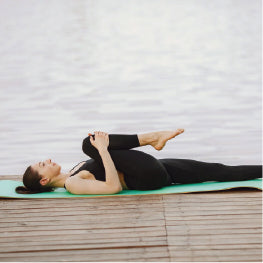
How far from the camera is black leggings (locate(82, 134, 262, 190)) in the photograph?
2922mm

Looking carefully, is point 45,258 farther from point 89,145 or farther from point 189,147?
point 189,147

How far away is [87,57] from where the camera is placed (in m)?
9.61

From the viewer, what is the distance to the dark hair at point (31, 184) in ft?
9.75

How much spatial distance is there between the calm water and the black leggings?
93cm

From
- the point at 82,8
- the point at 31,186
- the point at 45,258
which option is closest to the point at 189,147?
the point at 31,186

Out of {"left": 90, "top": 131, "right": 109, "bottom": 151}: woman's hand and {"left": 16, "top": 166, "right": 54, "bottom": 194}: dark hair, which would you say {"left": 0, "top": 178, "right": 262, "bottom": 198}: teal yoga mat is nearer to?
{"left": 16, "top": 166, "right": 54, "bottom": 194}: dark hair

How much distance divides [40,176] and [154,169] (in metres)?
0.69

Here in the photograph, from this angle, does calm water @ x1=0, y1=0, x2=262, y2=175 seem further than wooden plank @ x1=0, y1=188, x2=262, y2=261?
Yes

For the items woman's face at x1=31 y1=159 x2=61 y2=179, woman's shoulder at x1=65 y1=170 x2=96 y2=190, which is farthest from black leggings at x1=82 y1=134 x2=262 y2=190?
woman's face at x1=31 y1=159 x2=61 y2=179

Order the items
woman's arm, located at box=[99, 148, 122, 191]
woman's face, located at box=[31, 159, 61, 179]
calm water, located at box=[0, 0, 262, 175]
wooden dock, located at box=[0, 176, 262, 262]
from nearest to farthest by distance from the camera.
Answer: wooden dock, located at box=[0, 176, 262, 262], woman's arm, located at box=[99, 148, 122, 191], woman's face, located at box=[31, 159, 61, 179], calm water, located at box=[0, 0, 262, 175]

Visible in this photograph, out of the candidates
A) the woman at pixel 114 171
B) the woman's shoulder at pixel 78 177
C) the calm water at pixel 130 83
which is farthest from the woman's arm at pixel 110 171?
the calm water at pixel 130 83

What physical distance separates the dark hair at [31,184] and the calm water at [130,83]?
877 millimetres

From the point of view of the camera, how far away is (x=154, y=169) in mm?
2922

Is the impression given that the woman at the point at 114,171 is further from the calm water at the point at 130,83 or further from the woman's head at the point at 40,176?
the calm water at the point at 130,83
